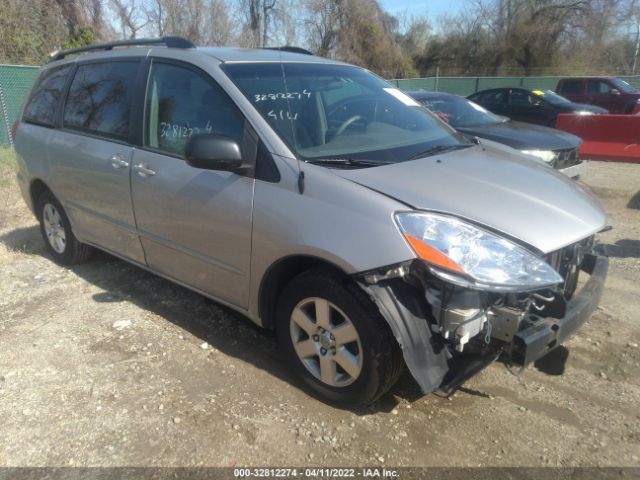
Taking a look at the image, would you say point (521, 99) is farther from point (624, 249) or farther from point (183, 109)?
point (183, 109)

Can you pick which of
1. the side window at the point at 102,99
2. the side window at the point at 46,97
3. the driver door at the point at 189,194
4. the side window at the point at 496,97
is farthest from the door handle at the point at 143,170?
the side window at the point at 496,97

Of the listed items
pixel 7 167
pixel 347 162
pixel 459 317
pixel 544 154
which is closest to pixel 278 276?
pixel 347 162

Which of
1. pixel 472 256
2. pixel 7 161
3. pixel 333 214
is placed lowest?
pixel 7 161

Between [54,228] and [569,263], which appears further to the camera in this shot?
[54,228]

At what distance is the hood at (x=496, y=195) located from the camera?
8.21 feet

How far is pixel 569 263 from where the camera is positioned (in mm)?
2785

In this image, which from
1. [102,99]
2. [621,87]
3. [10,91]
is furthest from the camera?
[621,87]

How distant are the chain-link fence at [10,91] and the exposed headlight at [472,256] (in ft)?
38.1

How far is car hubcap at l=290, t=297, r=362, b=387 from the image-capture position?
2.68 meters

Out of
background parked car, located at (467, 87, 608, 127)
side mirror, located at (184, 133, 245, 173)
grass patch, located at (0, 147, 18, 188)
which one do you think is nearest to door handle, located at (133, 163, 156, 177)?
side mirror, located at (184, 133, 245, 173)

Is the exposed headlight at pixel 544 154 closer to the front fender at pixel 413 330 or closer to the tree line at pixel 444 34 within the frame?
the front fender at pixel 413 330

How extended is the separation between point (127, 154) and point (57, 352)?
142 cm

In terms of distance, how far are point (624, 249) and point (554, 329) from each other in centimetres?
335

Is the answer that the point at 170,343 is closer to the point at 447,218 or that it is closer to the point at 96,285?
the point at 96,285
